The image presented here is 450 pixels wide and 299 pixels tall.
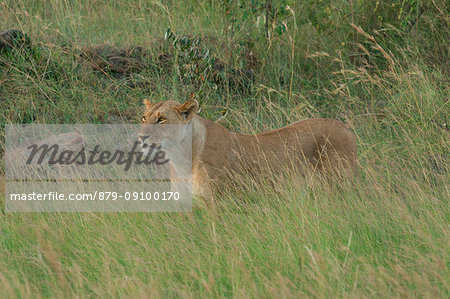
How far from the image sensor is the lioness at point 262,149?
17.3ft

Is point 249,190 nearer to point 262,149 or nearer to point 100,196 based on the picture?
point 262,149

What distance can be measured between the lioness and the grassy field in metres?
0.24

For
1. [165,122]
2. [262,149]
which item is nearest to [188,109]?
[165,122]

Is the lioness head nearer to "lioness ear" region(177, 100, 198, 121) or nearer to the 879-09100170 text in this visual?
"lioness ear" region(177, 100, 198, 121)

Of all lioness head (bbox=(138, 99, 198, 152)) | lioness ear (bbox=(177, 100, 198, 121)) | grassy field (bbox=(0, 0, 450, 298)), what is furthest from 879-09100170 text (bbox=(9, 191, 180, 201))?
lioness ear (bbox=(177, 100, 198, 121))

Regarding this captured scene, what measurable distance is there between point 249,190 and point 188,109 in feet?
3.11

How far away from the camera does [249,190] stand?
540 cm

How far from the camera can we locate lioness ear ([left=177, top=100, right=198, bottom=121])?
5.02 meters

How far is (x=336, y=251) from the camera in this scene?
411cm

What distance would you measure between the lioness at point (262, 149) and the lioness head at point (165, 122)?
1 centimetres

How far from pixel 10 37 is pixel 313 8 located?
473 cm

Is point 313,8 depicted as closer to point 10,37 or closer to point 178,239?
point 10,37

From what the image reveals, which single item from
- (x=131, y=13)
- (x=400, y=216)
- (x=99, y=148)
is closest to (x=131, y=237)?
(x=400, y=216)

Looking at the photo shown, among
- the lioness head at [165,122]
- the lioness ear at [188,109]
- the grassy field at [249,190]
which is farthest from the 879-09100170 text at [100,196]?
the lioness ear at [188,109]
